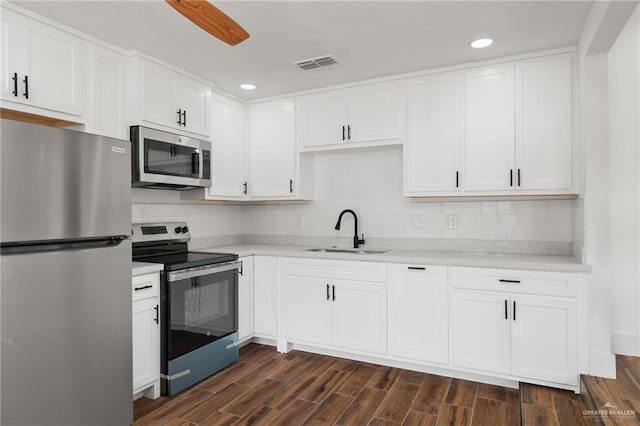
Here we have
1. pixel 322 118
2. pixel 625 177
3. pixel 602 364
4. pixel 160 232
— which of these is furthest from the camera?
pixel 322 118

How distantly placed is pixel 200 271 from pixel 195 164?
950 millimetres

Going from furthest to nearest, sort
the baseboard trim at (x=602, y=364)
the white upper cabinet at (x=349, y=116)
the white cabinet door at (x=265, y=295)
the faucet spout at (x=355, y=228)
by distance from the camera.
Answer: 1. the faucet spout at (x=355, y=228)
2. the white cabinet door at (x=265, y=295)
3. the white upper cabinet at (x=349, y=116)
4. the baseboard trim at (x=602, y=364)

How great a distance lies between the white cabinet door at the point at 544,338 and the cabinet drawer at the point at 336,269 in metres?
1.00

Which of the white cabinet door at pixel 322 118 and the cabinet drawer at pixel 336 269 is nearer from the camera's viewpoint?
the cabinet drawer at pixel 336 269

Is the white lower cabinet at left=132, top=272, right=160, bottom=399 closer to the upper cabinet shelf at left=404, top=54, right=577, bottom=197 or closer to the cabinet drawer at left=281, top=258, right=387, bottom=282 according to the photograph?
the cabinet drawer at left=281, top=258, right=387, bottom=282

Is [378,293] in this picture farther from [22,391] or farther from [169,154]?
[22,391]

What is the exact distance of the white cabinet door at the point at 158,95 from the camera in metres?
3.00

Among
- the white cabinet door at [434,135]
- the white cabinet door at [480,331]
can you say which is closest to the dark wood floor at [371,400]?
the white cabinet door at [480,331]

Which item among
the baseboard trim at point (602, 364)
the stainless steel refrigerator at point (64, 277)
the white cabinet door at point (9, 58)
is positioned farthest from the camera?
the baseboard trim at point (602, 364)

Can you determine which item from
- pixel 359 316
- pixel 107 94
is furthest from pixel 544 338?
pixel 107 94

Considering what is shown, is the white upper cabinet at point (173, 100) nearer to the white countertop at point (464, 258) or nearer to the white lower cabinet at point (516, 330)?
the white countertop at point (464, 258)

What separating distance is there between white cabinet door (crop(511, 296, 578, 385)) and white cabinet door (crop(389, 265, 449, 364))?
48 cm

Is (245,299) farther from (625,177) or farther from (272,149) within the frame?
(625,177)

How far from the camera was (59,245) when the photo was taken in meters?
2.02
